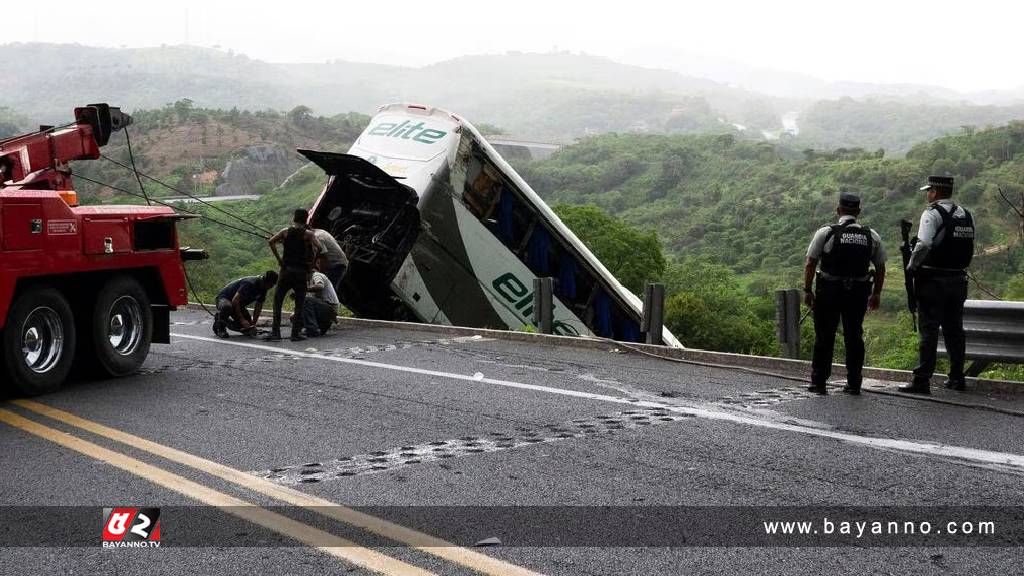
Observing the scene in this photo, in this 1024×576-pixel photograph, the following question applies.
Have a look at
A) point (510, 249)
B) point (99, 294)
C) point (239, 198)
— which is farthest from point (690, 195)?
point (99, 294)

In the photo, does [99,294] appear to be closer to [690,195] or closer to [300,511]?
[300,511]

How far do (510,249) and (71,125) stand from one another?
811 cm

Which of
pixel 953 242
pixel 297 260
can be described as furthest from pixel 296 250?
pixel 953 242

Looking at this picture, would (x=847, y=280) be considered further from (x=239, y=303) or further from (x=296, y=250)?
(x=239, y=303)

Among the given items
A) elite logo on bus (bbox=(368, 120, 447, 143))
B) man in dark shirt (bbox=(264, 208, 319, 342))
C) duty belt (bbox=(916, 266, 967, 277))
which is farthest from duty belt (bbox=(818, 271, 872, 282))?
elite logo on bus (bbox=(368, 120, 447, 143))

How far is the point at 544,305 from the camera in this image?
14234 millimetres

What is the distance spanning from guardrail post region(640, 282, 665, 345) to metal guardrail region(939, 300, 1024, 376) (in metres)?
3.99

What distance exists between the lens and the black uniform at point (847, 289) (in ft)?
27.3

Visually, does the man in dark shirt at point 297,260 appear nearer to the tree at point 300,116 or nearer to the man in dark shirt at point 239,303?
the man in dark shirt at point 239,303

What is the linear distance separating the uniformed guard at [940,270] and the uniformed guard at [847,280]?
370mm

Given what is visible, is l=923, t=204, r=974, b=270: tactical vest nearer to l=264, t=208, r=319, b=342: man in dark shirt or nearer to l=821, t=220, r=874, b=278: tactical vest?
l=821, t=220, r=874, b=278: tactical vest

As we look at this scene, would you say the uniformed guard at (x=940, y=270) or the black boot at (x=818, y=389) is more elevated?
the uniformed guard at (x=940, y=270)

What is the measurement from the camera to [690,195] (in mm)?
126812

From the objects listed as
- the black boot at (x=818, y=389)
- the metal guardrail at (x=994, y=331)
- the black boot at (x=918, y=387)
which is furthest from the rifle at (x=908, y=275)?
the black boot at (x=818, y=389)
